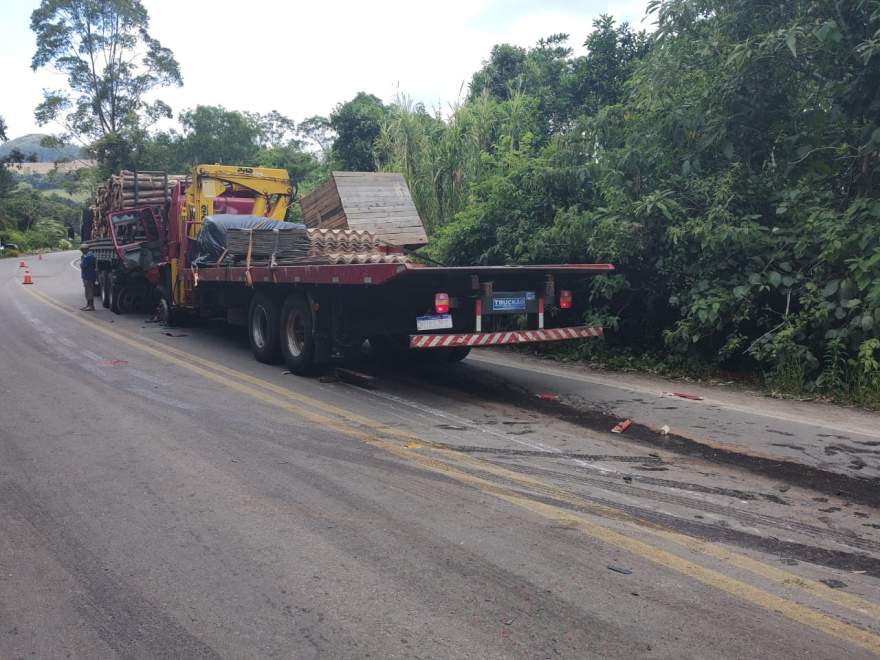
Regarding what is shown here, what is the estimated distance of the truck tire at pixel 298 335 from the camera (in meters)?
9.59

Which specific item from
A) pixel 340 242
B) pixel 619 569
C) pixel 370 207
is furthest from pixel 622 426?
pixel 370 207

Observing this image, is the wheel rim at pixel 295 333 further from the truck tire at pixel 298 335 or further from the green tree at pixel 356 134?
the green tree at pixel 356 134

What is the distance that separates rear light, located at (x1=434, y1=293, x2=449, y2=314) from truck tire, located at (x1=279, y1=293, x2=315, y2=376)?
186 centimetres

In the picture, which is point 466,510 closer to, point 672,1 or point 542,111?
point 672,1

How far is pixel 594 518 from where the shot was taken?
4.79 m

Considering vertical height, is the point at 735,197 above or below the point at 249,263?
above

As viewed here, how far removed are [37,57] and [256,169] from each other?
4461cm

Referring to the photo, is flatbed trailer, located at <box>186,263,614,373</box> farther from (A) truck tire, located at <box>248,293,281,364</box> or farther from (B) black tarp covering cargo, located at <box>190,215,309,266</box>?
(B) black tarp covering cargo, located at <box>190,215,309,266</box>

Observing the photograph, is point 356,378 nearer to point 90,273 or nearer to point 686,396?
point 686,396

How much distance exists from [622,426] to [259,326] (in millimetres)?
5669

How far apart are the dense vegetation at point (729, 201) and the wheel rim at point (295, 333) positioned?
3.91 metres

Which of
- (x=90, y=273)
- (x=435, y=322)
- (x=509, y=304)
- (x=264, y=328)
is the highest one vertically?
(x=509, y=304)

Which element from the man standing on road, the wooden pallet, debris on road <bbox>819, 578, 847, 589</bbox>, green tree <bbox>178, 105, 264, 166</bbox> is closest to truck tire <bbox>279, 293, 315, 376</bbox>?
the wooden pallet

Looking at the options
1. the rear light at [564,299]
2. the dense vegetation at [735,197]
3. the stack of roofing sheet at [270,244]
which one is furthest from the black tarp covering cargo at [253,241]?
the dense vegetation at [735,197]
